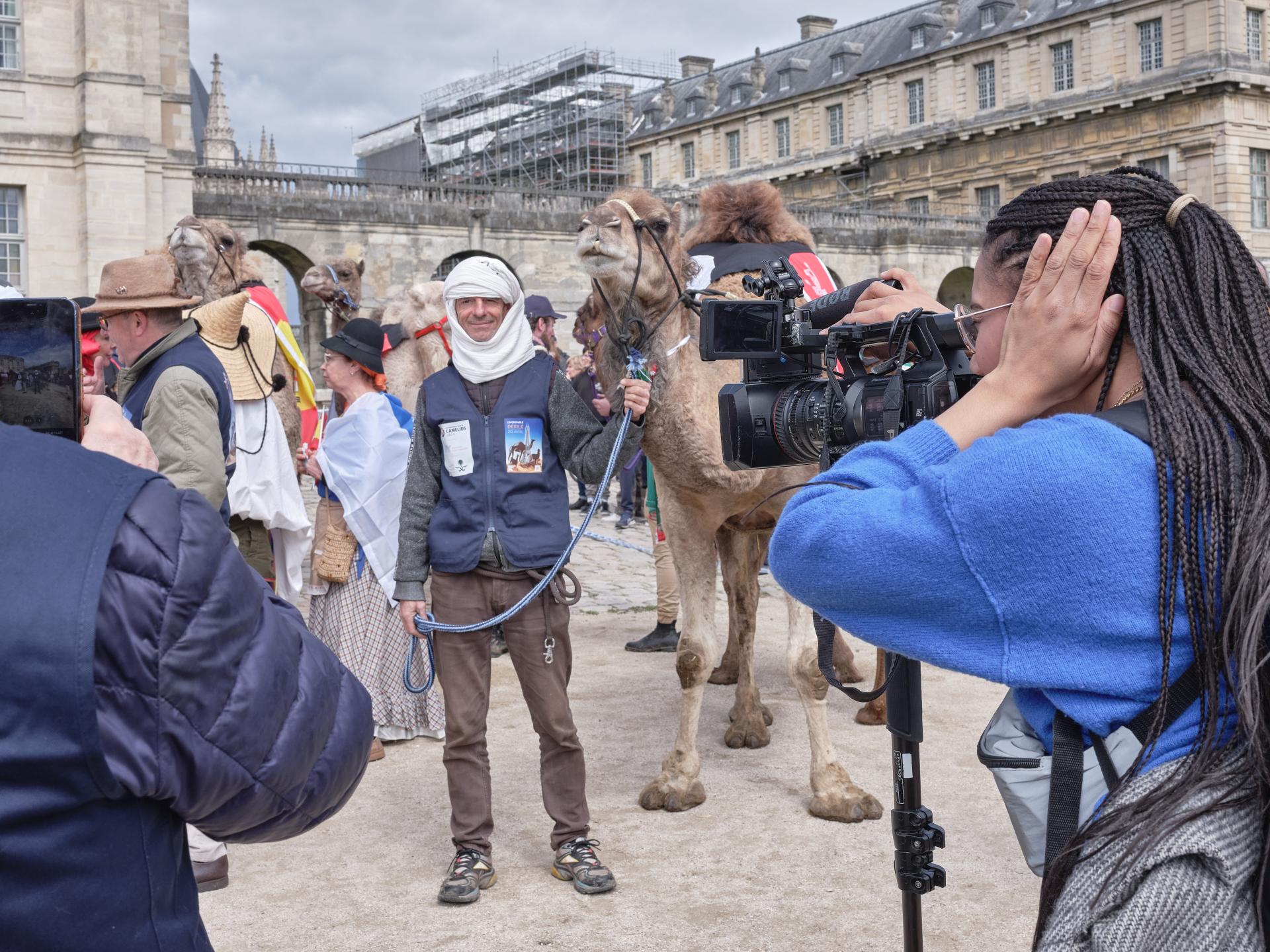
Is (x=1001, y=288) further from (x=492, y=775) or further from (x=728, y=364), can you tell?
(x=492, y=775)

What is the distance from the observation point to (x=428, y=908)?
13.4ft

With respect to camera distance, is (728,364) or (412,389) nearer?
(728,364)

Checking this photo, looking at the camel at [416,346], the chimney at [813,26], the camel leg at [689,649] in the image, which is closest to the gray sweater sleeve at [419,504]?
the camel leg at [689,649]

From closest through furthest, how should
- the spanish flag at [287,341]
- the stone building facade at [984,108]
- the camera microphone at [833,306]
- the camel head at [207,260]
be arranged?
1. the camera microphone at [833,306]
2. the spanish flag at [287,341]
3. the camel head at [207,260]
4. the stone building facade at [984,108]

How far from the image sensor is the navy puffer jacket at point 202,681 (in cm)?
127

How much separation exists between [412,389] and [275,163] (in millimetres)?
24720

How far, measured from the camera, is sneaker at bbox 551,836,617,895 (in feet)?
13.5

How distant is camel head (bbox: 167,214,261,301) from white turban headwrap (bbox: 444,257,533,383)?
2513 mm

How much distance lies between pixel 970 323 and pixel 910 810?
112 cm

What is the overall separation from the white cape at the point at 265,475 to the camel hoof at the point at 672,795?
178cm

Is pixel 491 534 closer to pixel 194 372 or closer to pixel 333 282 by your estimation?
pixel 194 372

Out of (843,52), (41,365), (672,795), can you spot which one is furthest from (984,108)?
(41,365)

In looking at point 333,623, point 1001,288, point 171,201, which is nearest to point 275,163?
point 171,201

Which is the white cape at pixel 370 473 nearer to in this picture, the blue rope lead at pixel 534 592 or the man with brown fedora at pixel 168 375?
the man with brown fedora at pixel 168 375
